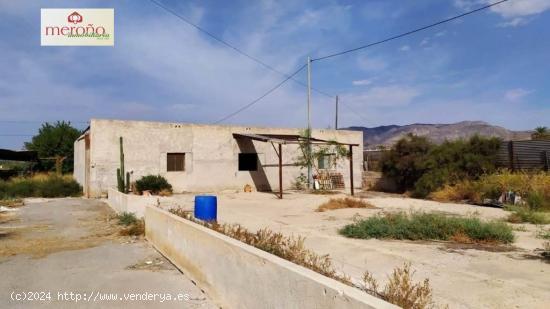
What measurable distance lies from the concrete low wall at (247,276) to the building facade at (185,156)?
14.9m

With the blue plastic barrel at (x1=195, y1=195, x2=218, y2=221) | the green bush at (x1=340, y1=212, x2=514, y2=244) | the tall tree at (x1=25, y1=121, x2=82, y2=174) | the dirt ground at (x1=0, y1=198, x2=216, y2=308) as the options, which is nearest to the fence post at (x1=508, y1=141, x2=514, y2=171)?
the green bush at (x1=340, y1=212, x2=514, y2=244)

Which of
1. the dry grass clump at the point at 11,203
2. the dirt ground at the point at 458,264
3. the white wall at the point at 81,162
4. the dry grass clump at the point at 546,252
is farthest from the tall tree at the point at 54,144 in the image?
the dry grass clump at the point at 546,252

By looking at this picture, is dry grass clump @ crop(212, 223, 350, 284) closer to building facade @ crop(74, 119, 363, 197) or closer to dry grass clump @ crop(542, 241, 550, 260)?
dry grass clump @ crop(542, 241, 550, 260)

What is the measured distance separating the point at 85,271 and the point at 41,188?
1788 cm

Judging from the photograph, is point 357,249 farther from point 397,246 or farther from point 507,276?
point 507,276

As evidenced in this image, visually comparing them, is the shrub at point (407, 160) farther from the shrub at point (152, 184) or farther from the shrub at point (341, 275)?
the shrub at point (341, 275)

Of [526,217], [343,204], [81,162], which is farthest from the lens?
[81,162]

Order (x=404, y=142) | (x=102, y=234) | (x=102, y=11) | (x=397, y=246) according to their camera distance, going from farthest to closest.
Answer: (x=404, y=142) → (x=102, y=11) → (x=102, y=234) → (x=397, y=246)

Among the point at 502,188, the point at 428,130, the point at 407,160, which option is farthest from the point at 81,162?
the point at 428,130

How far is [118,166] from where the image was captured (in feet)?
70.0

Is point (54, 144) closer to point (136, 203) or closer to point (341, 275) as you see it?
point (136, 203)

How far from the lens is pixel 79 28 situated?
15406 millimetres

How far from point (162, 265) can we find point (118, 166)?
1506 cm

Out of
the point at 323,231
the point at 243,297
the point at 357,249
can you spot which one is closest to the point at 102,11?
the point at 323,231
